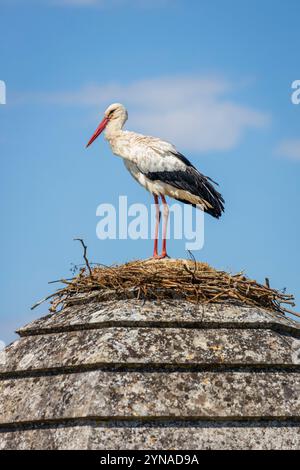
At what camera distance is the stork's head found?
1202cm

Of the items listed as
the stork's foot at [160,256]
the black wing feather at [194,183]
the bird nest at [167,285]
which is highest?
the black wing feather at [194,183]

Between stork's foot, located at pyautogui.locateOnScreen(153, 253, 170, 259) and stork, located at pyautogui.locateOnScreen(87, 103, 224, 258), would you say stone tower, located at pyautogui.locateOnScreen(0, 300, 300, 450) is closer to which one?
stork's foot, located at pyautogui.locateOnScreen(153, 253, 170, 259)

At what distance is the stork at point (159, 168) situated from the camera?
1138 cm

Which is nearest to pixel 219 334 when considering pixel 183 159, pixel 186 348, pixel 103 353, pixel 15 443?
pixel 186 348

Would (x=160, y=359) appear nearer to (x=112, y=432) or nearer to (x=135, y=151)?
(x=112, y=432)

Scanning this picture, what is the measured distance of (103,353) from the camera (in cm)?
765

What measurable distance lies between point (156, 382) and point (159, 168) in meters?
4.42

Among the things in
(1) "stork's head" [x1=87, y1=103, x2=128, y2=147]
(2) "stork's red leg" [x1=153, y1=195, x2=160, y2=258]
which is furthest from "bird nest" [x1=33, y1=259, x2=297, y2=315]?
(1) "stork's head" [x1=87, y1=103, x2=128, y2=147]

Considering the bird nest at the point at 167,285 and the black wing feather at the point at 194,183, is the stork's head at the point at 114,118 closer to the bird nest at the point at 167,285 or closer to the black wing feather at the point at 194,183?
the black wing feather at the point at 194,183

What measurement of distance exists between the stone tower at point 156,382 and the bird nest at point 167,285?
5.1 inches

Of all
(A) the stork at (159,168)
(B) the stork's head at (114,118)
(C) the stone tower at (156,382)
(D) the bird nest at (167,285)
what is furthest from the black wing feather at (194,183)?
(C) the stone tower at (156,382)

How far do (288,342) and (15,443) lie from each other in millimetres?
2434

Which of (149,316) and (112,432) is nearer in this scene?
(112,432)

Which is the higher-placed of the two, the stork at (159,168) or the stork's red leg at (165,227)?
the stork at (159,168)
